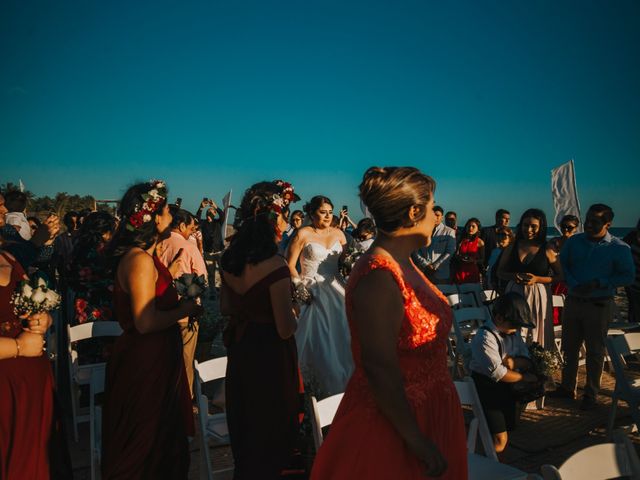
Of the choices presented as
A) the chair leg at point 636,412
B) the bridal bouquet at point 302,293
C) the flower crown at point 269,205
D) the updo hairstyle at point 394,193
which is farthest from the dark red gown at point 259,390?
the chair leg at point 636,412

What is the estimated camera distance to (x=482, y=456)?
298 cm

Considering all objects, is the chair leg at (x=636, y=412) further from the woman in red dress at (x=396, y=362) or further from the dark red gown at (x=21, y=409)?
the dark red gown at (x=21, y=409)

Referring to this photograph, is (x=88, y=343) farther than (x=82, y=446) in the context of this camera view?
Yes

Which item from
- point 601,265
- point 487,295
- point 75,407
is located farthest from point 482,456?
point 487,295

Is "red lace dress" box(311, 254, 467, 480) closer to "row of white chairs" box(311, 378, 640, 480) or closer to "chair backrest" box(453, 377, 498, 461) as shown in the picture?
"row of white chairs" box(311, 378, 640, 480)

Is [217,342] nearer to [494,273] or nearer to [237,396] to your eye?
[494,273]

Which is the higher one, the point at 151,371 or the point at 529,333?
the point at 151,371

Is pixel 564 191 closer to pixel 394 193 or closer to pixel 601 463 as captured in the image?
pixel 601 463

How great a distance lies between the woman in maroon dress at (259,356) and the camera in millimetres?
2916

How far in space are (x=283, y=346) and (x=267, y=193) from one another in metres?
1.09

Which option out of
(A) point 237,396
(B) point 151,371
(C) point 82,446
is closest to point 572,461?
(A) point 237,396

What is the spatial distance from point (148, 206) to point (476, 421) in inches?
97.3

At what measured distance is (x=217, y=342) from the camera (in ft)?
26.9

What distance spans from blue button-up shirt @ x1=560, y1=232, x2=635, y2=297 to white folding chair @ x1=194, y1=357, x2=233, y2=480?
403cm
